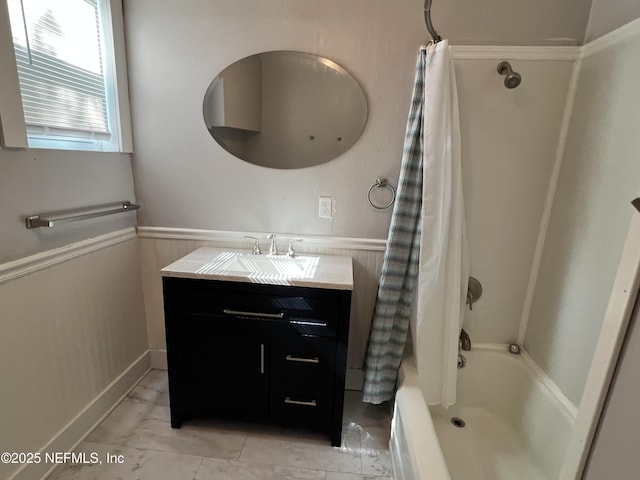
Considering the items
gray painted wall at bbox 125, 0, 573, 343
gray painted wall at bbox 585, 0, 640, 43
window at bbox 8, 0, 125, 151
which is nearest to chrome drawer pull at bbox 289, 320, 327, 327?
gray painted wall at bbox 125, 0, 573, 343

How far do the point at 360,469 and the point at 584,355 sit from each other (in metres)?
1.04

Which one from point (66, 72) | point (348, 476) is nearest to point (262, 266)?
point (348, 476)

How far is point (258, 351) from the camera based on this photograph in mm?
1520

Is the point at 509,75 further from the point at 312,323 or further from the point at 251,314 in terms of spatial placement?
the point at 251,314

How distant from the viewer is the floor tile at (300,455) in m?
1.49

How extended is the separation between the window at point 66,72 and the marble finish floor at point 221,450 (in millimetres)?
1353

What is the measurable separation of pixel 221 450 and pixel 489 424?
1306 millimetres

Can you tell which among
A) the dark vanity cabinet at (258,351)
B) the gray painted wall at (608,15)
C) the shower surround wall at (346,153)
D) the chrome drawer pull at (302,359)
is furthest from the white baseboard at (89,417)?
the gray painted wall at (608,15)

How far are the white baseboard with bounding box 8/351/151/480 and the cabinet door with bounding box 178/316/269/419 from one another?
1.48ft

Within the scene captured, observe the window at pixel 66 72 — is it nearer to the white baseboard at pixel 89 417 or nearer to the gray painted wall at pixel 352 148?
the gray painted wall at pixel 352 148

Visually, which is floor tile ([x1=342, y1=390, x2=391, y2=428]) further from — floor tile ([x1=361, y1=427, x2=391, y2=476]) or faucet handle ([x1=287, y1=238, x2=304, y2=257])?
faucet handle ([x1=287, y1=238, x2=304, y2=257])

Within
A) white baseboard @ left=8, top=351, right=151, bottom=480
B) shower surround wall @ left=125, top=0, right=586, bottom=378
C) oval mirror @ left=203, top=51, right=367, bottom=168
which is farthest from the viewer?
oval mirror @ left=203, top=51, right=367, bottom=168

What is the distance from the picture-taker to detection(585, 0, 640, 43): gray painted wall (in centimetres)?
125

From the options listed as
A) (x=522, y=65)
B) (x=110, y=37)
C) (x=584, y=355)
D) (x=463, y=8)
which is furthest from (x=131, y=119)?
(x=584, y=355)
